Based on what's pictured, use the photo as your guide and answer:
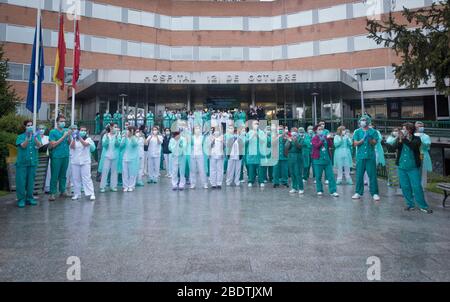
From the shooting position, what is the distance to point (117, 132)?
1123 cm

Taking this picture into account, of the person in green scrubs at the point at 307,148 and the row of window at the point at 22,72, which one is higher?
the row of window at the point at 22,72

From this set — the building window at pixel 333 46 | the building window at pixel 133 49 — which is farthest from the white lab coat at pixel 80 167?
the building window at pixel 333 46

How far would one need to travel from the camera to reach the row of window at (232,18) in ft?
104

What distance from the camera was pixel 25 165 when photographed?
8.62m

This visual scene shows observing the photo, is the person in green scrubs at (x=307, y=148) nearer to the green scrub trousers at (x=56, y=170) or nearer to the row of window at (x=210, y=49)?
the green scrub trousers at (x=56, y=170)

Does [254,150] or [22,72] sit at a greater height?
[22,72]

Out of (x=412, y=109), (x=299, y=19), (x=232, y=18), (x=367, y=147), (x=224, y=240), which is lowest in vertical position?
(x=224, y=240)

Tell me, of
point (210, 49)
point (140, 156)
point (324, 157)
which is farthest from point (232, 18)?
point (324, 157)

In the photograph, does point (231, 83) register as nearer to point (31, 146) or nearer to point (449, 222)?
point (31, 146)

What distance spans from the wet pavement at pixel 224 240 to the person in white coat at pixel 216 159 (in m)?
2.85

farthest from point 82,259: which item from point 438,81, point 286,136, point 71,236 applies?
point 438,81

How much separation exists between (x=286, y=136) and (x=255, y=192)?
2295 mm

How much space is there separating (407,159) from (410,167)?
204 mm

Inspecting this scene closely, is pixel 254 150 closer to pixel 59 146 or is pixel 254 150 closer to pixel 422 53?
pixel 59 146
